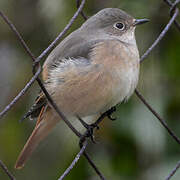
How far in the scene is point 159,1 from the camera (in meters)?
3.56

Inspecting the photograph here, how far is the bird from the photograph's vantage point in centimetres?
261

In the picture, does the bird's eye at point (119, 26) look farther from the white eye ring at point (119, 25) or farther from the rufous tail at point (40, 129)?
the rufous tail at point (40, 129)

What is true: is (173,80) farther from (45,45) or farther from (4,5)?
(4,5)

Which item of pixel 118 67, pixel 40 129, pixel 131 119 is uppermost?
pixel 118 67

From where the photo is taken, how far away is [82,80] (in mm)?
2611

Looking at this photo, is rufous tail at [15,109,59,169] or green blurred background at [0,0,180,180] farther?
green blurred background at [0,0,180,180]

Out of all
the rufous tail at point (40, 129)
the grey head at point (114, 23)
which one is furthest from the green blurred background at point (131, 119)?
the rufous tail at point (40, 129)

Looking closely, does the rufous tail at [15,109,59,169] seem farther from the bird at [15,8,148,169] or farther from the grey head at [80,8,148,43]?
the grey head at [80,8,148,43]

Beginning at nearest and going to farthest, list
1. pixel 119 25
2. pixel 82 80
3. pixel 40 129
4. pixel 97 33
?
1. pixel 82 80
2. pixel 40 129
3. pixel 97 33
4. pixel 119 25

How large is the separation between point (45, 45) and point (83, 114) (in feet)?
3.80

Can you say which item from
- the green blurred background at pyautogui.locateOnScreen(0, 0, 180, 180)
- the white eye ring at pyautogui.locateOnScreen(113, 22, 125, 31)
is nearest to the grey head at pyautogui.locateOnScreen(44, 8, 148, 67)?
the white eye ring at pyautogui.locateOnScreen(113, 22, 125, 31)

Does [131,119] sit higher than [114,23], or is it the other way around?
[114,23]

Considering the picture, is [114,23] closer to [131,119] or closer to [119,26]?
[119,26]

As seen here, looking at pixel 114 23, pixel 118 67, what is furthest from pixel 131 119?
pixel 114 23
